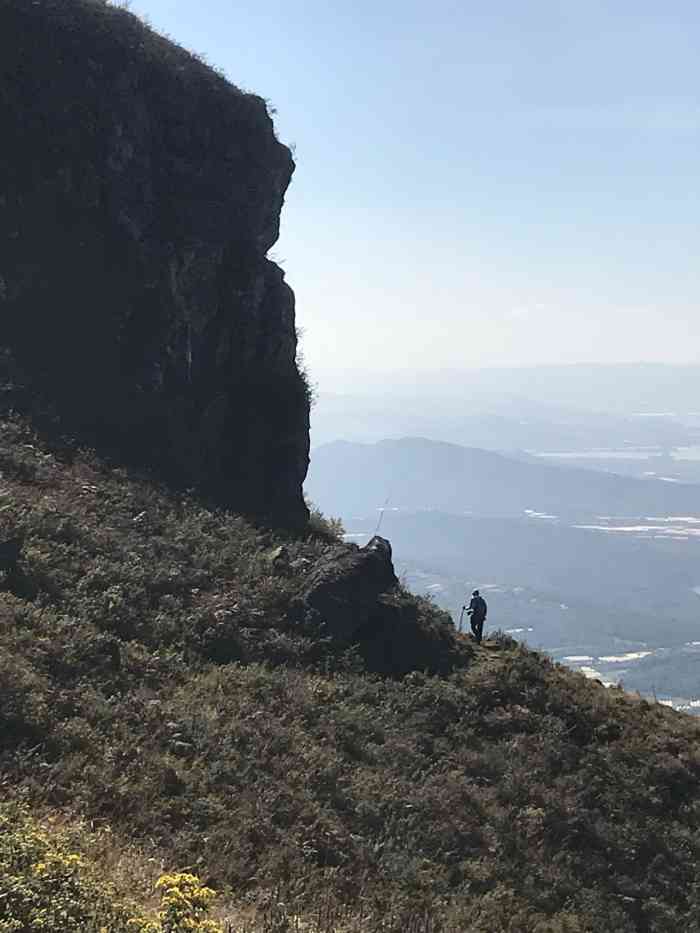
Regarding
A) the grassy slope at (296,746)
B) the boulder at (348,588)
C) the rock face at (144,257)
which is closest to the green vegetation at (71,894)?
the grassy slope at (296,746)

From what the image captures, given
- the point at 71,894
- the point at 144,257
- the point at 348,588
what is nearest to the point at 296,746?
the point at 348,588

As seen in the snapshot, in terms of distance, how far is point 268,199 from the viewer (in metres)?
24.2

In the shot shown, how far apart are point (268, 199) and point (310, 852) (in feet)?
66.1

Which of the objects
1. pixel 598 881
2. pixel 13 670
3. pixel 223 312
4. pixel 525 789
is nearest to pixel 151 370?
pixel 223 312

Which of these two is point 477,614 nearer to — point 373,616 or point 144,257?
point 373,616

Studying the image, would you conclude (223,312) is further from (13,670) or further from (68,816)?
(68,816)

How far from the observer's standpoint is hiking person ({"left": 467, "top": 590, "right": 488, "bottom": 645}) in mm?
Result: 18500

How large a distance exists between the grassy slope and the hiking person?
1692mm

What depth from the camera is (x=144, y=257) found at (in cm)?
2084

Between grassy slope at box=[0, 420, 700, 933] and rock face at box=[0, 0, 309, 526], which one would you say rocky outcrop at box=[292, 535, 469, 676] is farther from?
rock face at box=[0, 0, 309, 526]

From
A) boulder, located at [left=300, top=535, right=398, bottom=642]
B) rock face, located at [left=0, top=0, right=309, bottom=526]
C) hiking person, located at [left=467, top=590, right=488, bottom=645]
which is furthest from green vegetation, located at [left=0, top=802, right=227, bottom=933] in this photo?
rock face, located at [left=0, top=0, right=309, bottom=526]

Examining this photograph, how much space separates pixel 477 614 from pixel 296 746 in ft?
27.8

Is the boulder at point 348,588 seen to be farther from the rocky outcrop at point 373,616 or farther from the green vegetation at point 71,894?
the green vegetation at point 71,894

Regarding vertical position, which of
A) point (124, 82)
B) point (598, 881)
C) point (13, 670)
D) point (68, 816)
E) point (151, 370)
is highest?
point (124, 82)
